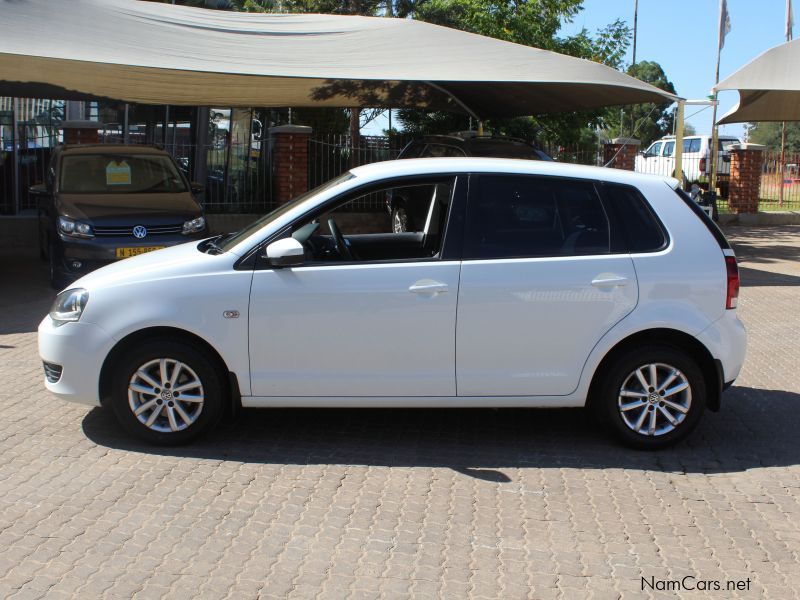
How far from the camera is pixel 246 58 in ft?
39.5

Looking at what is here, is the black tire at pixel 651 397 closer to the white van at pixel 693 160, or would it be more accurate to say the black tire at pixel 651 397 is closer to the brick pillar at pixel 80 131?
the brick pillar at pixel 80 131

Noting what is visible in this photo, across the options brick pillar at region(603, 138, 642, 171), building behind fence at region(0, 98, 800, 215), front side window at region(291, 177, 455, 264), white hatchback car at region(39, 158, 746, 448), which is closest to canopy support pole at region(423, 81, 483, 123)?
building behind fence at region(0, 98, 800, 215)

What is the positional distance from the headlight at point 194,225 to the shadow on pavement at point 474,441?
16.2 ft

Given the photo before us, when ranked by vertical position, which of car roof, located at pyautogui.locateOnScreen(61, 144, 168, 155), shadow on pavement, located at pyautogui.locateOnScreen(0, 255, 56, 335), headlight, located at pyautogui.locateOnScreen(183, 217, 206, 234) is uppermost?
car roof, located at pyautogui.locateOnScreen(61, 144, 168, 155)

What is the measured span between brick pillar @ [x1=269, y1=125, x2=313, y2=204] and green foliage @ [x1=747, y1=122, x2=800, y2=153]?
54.0 m

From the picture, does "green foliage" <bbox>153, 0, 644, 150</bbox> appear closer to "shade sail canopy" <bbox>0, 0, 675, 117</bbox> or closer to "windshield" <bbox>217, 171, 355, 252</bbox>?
"shade sail canopy" <bbox>0, 0, 675, 117</bbox>

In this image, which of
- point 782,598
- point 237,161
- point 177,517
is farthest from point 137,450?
point 237,161

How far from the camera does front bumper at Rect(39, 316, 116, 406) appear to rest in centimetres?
555

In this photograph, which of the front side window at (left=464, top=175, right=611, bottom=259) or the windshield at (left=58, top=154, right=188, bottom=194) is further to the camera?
the windshield at (left=58, top=154, right=188, bottom=194)

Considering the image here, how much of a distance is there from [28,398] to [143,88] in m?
9.32

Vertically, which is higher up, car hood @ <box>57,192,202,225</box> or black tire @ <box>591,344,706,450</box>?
car hood @ <box>57,192,202,225</box>

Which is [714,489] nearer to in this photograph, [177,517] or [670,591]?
[670,591]

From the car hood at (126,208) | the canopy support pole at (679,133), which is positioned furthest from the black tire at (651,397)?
the canopy support pole at (679,133)

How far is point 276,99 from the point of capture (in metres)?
16.5
